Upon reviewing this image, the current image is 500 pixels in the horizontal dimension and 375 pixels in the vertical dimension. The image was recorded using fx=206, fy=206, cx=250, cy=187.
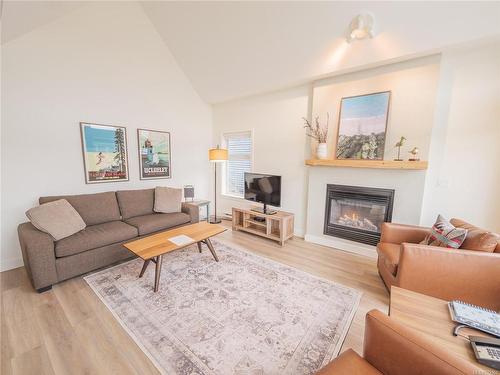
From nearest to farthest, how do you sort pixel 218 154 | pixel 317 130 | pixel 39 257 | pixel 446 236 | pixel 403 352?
pixel 403 352, pixel 446 236, pixel 39 257, pixel 317 130, pixel 218 154

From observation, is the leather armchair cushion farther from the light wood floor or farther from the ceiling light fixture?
the ceiling light fixture

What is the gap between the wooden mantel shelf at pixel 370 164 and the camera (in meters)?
2.42

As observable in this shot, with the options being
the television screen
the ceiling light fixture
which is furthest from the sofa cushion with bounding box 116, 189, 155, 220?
the ceiling light fixture

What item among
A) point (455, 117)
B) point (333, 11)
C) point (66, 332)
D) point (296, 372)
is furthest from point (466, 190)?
point (66, 332)

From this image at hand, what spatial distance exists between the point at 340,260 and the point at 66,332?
2.99 meters

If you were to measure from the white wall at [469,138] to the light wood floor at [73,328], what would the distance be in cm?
135

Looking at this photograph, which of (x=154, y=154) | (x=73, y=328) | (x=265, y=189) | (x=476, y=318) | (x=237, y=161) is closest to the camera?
(x=476, y=318)

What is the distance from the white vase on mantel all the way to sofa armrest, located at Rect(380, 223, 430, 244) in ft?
4.10

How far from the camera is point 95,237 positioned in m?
2.45

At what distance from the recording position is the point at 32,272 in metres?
2.04

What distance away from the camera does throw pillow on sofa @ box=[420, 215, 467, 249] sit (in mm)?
1771

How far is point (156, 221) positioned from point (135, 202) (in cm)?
59

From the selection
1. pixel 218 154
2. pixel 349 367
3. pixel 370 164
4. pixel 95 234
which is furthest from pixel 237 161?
pixel 349 367

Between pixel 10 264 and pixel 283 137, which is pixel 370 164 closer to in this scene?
pixel 283 137
